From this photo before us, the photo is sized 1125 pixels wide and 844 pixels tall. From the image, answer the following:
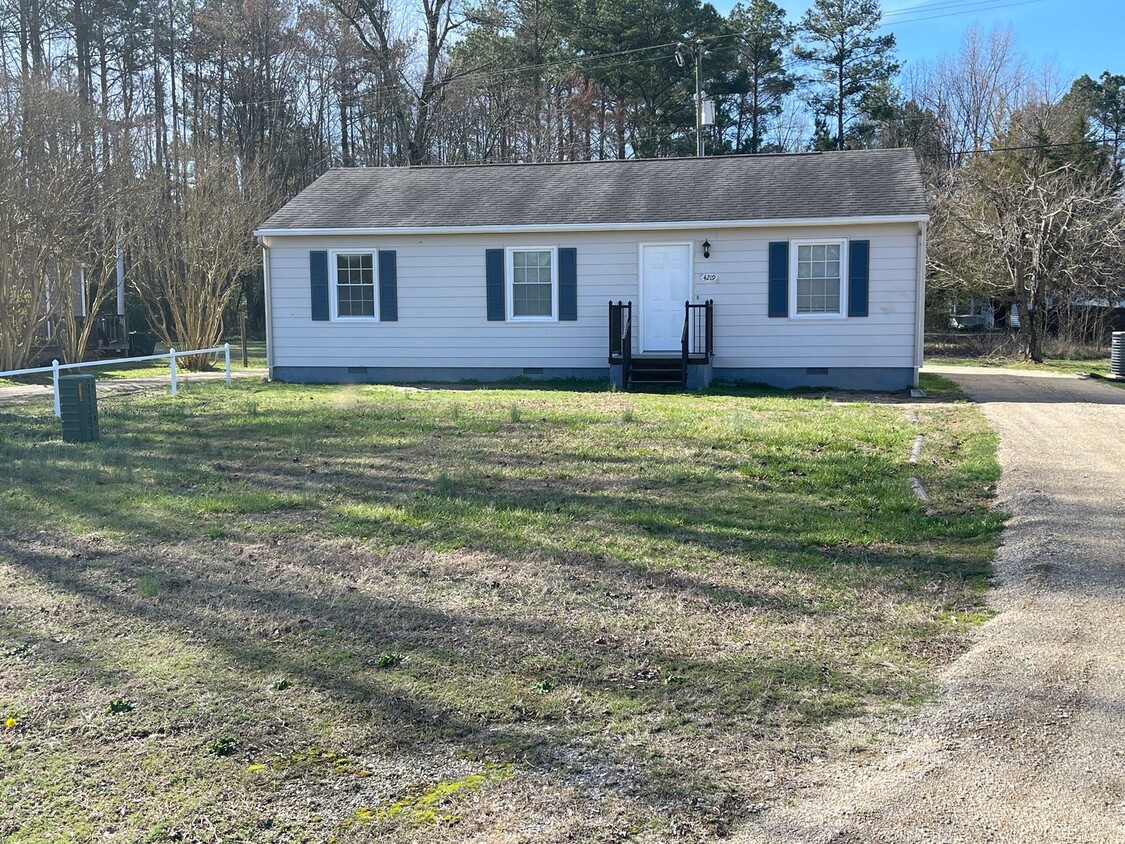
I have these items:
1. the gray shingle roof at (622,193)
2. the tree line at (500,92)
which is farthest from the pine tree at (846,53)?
the gray shingle roof at (622,193)

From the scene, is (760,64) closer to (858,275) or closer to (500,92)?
(500,92)

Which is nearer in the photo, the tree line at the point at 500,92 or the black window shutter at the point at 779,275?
the black window shutter at the point at 779,275

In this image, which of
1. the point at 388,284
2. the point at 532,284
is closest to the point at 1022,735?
the point at 532,284

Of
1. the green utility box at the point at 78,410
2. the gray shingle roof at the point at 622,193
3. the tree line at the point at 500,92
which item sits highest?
the tree line at the point at 500,92

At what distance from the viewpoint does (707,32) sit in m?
33.9

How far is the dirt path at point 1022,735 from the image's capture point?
3166mm

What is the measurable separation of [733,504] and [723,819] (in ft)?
14.3

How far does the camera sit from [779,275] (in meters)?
15.8

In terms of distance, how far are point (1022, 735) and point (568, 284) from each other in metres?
13.4

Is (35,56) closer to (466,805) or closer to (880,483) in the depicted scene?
(880,483)

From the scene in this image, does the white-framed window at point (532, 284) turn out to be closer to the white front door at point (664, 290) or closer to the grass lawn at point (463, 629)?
the white front door at point (664, 290)

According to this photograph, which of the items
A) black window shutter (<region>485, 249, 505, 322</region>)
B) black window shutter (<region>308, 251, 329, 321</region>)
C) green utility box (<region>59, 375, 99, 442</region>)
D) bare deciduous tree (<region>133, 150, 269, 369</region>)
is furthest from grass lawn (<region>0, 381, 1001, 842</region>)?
bare deciduous tree (<region>133, 150, 269, 369</region>)

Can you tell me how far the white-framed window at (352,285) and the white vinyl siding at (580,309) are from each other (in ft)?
0.57

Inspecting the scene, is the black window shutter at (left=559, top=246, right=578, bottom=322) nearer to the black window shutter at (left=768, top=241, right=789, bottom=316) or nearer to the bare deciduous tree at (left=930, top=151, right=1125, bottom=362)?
the black window shutter at (left=768, top=241, right=789, bottom=316)
